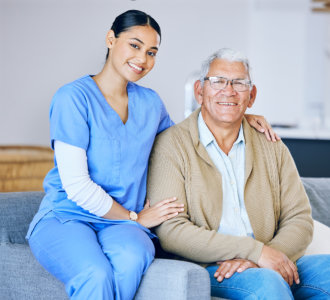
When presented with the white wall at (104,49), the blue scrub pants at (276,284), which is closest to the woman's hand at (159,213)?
the blue scrub pants at (276,284)

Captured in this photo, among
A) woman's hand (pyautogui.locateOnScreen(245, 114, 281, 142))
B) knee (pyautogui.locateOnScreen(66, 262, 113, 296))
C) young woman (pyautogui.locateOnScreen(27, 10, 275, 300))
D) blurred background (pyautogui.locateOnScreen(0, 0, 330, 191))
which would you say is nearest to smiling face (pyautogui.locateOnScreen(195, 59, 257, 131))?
woman's hand (pyautogui.locateOnScreen(245, 114, 281, 142))

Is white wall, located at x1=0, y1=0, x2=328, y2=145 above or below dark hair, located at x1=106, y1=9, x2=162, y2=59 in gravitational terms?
below

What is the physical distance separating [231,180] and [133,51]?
23.4 inches

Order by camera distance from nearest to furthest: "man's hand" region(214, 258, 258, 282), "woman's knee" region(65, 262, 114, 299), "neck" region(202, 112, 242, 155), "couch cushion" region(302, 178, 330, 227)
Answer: "woman's knee" region(65, 262, 114, 299) → "man's hand" region(214, 258, 258, 282) → "neck" region(202, 112, 242, 155) → "couch cushion" region(302, 178, 330, 227)

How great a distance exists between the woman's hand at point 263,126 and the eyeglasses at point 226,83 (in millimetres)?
178

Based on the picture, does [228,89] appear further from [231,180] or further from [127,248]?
[127,248]

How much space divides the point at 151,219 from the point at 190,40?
3653 millimetres

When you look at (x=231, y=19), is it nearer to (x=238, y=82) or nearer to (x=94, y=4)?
(x=94, y=4)

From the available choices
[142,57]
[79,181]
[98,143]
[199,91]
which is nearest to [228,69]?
[199,91]

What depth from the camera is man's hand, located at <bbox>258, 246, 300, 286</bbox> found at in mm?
1657

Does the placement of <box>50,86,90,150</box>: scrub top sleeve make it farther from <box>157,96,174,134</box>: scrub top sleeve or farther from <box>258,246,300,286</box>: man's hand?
<box>258,246,300,286</box>: man's hand

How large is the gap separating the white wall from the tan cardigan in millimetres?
3103

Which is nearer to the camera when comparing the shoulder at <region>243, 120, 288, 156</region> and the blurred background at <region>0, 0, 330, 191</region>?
the shoulder at <region>243, 120, 288, 156</region>

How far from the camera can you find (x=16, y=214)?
1.93 meters
